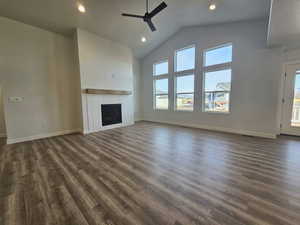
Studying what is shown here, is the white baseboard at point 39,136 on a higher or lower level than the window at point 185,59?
lower

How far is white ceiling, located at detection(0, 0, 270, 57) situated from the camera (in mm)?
3423

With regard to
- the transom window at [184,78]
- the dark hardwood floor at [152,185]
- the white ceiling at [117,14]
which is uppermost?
the white ceiling at [117,14]

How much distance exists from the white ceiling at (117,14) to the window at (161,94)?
225 centimetres

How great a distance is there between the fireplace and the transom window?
8.47 feet

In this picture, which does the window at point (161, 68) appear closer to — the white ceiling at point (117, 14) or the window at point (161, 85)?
the window at point (161, 85)

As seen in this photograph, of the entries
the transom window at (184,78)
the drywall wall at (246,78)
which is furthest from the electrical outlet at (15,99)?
the drywall wall at (246,78)

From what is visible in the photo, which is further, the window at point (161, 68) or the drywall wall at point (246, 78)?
the window at point (161, 68)

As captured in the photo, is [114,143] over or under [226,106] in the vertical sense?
under

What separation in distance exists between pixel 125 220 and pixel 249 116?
458 cm

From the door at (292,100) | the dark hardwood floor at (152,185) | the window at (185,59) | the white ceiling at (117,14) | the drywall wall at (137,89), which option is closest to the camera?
the dark hardwood floor at (152,185)

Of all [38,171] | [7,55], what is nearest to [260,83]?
[38,171]

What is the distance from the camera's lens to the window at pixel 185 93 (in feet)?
18.1

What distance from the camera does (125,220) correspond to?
1.31 metres

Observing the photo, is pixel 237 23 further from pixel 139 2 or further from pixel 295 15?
pixel 139 2
